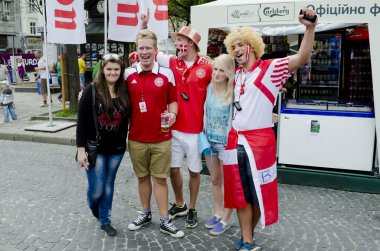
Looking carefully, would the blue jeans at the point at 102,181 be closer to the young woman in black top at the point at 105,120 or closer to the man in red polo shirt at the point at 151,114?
the young woman in black top at the point at 105,120

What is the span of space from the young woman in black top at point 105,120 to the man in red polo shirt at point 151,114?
10cm

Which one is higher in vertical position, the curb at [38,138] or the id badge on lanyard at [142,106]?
the id badge on lanyard at [142,106]

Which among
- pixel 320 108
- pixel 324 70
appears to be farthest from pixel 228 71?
pixel 324 70

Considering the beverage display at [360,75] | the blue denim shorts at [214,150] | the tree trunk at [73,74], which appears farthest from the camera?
the tree trunk at [73,74]

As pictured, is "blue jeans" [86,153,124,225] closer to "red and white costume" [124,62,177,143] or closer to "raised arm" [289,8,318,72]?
"red and white costume" [124,62,177,143]

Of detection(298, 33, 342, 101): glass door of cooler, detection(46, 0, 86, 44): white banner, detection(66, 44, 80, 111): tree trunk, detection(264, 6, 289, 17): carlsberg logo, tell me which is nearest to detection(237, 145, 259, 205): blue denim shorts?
detection(264, 6, 289, 17): carlsberg logo

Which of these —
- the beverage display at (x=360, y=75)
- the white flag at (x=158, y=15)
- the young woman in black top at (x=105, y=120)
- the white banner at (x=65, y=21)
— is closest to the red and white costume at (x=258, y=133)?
the young woman in black top at (x=105, y=120)

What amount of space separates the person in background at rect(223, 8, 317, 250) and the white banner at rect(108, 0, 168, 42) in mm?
4470

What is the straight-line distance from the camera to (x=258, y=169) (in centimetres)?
328

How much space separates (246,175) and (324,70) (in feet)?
13.5

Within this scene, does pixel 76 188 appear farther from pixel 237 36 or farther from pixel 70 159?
pixel 237 36

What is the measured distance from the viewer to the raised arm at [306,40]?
2.76 m

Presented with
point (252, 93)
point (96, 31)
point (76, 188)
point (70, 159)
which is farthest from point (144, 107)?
Answer: point (96, 31)

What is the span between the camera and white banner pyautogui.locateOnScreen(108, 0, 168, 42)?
7516 mm
